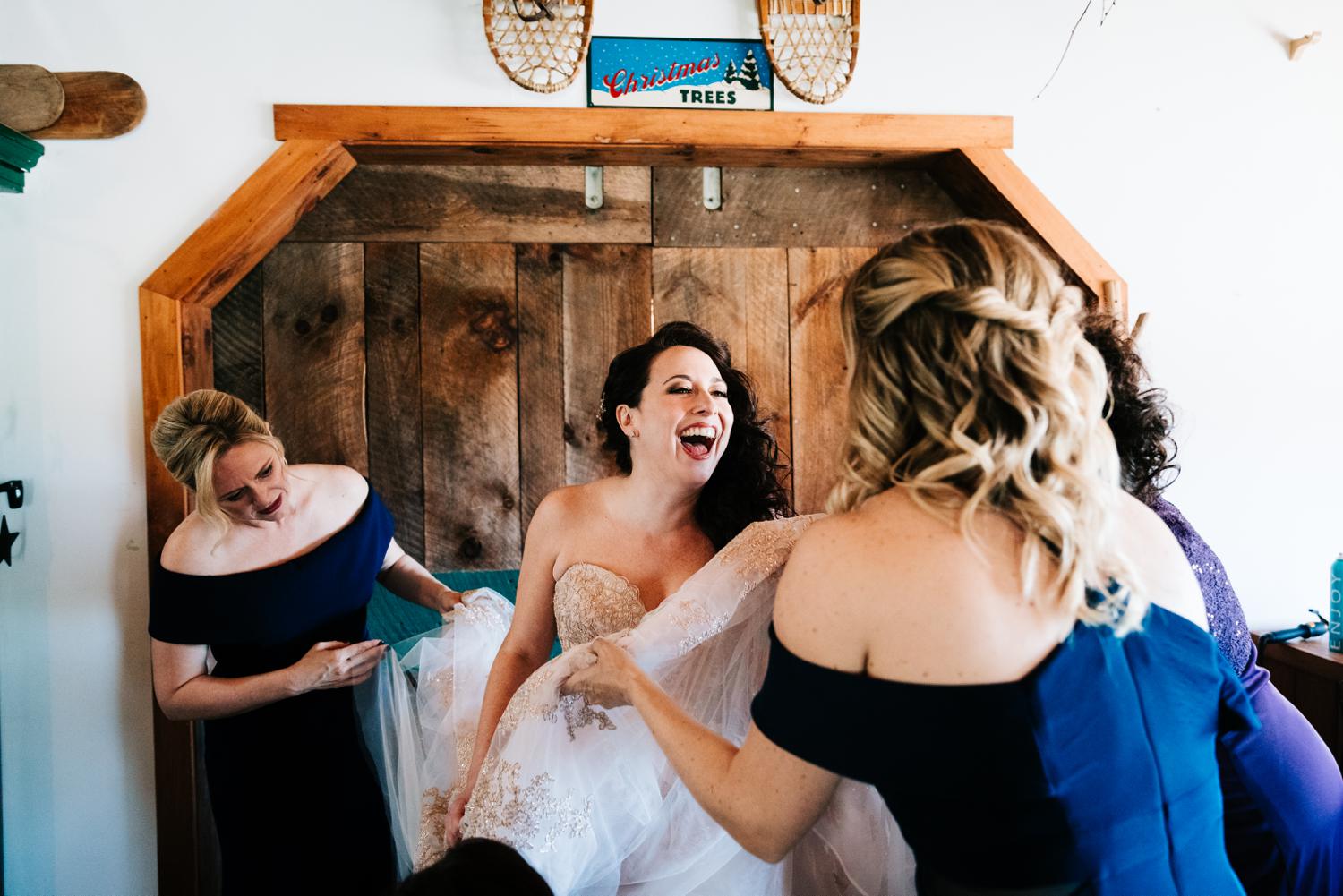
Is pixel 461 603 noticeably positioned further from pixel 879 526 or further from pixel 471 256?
pixel 879 526

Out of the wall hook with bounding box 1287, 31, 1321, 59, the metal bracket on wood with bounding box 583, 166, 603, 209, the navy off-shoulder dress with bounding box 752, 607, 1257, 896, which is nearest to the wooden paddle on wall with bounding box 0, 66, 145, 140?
the metal bracket on wood with bounding box 583, 166, 603, 209

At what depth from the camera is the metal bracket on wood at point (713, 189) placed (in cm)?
251

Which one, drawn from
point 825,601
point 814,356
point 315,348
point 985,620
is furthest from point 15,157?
point 985,620

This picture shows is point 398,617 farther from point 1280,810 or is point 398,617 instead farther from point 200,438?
point 1280,810

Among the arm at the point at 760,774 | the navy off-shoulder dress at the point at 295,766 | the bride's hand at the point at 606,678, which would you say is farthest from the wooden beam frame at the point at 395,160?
the arm at the point at 760,774

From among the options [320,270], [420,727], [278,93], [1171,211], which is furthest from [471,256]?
[1171,211]

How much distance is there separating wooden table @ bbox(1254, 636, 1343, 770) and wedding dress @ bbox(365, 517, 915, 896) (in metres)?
1.69

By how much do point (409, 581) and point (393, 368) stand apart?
66cm

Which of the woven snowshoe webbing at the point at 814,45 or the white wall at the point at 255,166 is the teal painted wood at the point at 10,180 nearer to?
the white wall at the point at 255,166

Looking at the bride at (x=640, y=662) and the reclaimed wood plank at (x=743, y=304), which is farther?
the reclaimed wood plank at (x=743, y=304)

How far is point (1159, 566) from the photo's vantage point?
3.49 feet

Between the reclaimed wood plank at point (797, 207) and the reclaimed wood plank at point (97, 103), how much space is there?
1.46m

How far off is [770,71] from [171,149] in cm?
168

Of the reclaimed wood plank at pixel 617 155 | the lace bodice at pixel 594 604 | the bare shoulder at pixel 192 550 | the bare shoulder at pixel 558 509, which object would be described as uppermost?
the reclaimed wood plank at pixel 617 155
